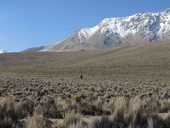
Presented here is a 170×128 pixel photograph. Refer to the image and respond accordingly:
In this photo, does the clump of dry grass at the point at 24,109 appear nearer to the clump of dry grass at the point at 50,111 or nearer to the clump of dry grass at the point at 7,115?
the clump of dry grass at the point at 7,115

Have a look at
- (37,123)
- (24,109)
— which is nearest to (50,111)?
(24,109)

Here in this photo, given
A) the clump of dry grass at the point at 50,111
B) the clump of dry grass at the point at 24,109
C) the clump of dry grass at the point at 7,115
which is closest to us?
the clump of dry grass at the point at 7,115

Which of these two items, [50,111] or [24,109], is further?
[50,111]

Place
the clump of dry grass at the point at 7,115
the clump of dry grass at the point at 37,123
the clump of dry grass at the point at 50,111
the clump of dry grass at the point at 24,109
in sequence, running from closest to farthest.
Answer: the clump of dry grass at the point at 37,123 < the clump of dry grass at the point at 7,115 < the clump of dry grass at the point at 24,109 < the clump of dry grass at the point at 50,111

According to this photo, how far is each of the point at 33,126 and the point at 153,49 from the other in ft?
387

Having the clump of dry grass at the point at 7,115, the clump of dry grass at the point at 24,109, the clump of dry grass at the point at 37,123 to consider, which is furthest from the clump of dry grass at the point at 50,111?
the clump of dry grass at the point at 37,123

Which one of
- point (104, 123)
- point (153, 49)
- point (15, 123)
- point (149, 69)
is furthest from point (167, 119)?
point (153, 49)

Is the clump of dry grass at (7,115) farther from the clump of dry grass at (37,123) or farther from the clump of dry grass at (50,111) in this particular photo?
the clump of dry grass at (50,111)

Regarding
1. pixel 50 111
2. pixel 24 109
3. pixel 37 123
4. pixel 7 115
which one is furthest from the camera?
pixel 50 111

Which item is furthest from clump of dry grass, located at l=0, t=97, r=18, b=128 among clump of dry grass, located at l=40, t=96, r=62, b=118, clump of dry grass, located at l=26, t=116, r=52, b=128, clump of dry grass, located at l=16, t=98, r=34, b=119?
clump of dry grass, located at l=40, t=96, r=62, b=118

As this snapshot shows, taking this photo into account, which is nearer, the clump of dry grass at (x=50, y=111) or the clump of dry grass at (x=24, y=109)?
the clump of dry grass at (x=24, y=109)

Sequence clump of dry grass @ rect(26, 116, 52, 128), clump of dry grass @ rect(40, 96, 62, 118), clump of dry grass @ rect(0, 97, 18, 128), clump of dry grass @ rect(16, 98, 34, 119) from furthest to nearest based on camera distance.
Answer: clump of dry grass @ rect(40, 96, 62, 118), clump of dry grass @ rect(16, 98, 34, 119), clump of dry grass @ rect(0, 97, 18, 128), clump of dry grass @ rect(26, 116, 52, 128)

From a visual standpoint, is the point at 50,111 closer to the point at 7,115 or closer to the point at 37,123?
the point at 7,115

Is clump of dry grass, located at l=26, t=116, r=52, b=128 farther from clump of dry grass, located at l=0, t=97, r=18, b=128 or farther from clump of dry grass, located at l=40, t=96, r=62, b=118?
clump of dry grass, located at l=40, t=96, r=62, b=118
